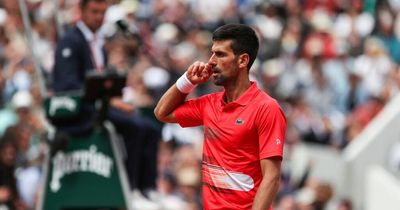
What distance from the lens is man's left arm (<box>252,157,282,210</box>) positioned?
7215mm

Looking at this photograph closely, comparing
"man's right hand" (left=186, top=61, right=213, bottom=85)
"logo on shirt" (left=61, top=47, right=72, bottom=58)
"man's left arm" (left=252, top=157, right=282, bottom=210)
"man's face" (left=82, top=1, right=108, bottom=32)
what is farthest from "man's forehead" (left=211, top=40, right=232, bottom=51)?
"logo on shirt" (left=61, top=47, right=72, bottom=58)

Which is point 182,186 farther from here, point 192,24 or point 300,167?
point 192,24

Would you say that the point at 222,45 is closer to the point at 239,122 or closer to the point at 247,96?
the point at 247,96

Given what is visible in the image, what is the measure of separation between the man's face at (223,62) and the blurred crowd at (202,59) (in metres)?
3.17

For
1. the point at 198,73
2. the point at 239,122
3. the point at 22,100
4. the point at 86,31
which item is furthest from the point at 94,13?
the point at 22,100

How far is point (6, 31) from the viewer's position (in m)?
16.8

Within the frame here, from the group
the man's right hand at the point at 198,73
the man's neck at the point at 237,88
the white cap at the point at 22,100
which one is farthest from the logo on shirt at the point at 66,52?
the white cap at the point at 22,100

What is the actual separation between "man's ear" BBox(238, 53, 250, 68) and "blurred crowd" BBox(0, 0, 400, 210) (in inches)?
127

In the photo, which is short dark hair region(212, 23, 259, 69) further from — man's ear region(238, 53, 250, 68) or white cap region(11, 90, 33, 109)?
white cap region(11, 90, 33, 109)

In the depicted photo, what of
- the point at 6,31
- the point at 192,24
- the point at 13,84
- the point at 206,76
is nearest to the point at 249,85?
the point at 206,76

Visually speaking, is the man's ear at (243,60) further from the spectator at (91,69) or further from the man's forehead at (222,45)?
the spectator at (91,69)

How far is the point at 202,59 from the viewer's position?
64.8ft

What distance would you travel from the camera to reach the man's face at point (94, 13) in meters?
10.5

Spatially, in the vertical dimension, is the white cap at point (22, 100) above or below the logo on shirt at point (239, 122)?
below
